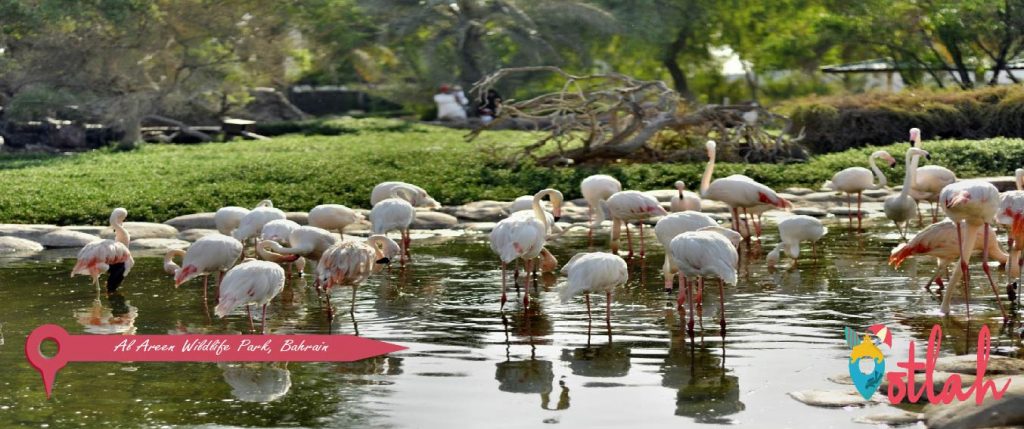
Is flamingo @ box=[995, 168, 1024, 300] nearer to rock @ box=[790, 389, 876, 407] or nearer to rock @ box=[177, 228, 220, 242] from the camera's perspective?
rock @ box=[790, 389, 876, 407]

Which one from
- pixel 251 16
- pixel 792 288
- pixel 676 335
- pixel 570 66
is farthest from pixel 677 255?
pixel 570 66

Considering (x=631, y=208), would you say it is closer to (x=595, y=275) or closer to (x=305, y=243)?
(x=305, y=243)

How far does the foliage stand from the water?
1071cm

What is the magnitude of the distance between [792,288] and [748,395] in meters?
4.08

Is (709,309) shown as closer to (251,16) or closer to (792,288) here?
(792,288)

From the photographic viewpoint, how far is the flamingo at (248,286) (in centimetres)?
908

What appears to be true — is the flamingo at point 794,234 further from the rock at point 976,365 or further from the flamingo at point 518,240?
the rock at point 976,365

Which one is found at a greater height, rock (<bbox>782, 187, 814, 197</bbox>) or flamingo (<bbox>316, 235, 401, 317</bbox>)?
rock (<bbox>782, 187, 814, 197</bbox>)

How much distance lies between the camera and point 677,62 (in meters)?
41.0

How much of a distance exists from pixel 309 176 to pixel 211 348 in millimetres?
9990

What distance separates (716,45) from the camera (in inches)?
1594

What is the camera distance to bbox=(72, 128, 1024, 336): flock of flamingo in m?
9.12

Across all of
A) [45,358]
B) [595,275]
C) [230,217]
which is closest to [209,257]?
[45,358]

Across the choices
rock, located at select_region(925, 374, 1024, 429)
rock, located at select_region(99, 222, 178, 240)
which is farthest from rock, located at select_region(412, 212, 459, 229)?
rock, located at select_region(925, 374, 1024, 429)
